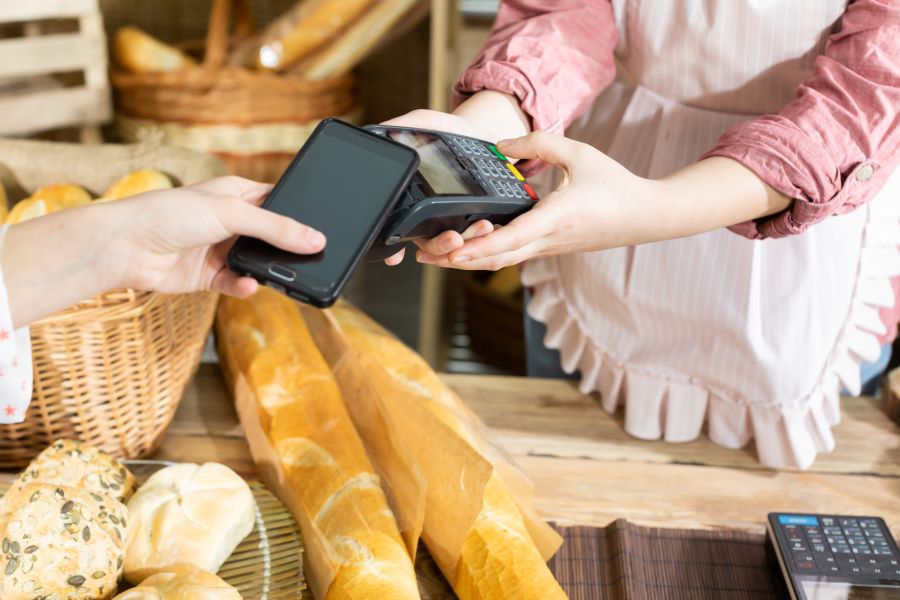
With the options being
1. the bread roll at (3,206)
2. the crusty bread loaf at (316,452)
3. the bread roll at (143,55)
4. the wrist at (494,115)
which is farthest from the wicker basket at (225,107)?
the wrist at (494,115)

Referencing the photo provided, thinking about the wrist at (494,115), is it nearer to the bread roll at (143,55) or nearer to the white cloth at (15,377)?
the white cloth at (15,377)

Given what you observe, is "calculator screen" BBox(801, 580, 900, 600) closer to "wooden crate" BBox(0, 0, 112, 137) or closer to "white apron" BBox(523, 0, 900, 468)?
"white apron" BBox(523, 0, 900, 468)

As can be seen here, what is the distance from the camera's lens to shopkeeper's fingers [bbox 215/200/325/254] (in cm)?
65

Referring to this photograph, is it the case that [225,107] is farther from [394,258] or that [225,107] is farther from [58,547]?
[58,547]

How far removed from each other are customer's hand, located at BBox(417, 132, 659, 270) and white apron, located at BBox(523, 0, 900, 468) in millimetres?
253

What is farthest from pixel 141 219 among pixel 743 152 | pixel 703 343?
pixel 703 343

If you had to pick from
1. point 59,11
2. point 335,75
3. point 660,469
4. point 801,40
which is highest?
point 801,40

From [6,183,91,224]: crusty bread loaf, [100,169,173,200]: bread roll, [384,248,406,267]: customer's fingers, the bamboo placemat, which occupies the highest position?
[384,248,406,267]: customer's fingers

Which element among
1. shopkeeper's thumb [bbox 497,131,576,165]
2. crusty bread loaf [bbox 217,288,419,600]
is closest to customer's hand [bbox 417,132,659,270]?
shopkeeper's thumb [bbox 497,131,576,165]

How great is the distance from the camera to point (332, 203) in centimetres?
68

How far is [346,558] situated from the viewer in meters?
0.75

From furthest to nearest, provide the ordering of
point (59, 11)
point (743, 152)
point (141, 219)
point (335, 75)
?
point (335, 75) → point (59, 11) → point (743, 152) → point (141, 219)

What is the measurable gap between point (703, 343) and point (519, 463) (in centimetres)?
27

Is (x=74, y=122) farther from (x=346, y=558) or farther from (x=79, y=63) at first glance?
(x=346, y=558)
